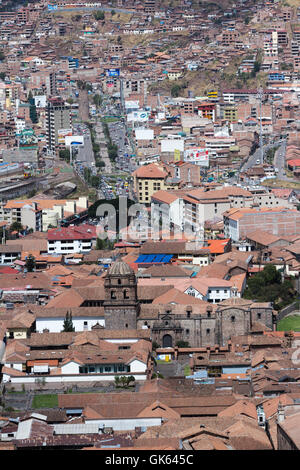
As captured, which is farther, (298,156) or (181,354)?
(298,156)

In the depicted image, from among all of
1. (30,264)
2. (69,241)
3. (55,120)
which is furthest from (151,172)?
(55,120)

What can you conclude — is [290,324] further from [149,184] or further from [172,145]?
[172,145]

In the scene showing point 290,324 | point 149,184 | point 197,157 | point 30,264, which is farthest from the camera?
point 197,157

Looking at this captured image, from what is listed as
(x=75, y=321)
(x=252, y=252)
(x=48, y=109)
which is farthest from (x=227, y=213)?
(x=48, y=109)

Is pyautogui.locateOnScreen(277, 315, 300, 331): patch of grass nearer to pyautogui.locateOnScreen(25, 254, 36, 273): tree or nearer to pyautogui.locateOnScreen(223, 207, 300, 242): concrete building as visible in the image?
pyautogui.locateOnScreen(25, 254, 36, 273): tree

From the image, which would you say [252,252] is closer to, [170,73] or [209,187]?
[209,187]

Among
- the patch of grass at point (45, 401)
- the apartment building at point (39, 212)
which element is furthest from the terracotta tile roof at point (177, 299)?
the apartment building at point (39, 212)

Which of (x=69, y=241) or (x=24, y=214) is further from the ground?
(x=69, y=241)
